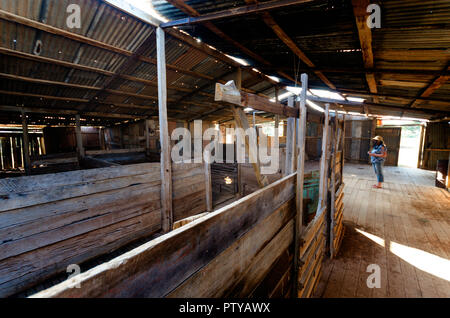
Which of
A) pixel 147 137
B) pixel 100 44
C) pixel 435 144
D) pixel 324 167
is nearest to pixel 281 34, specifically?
pixel 324 167

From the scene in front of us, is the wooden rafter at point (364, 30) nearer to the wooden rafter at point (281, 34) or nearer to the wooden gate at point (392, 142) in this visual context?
the wooden rafter at point (281, 34)

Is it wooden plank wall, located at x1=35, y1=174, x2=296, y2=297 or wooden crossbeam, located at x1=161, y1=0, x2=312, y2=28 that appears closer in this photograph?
wooden plank wall, located at x1=35, y1=174, x2=296, y2=297

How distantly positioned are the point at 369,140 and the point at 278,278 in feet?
54.4

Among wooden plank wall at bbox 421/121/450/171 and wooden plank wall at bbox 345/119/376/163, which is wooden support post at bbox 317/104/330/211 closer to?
wooden plank wall at bbox 421/121/450/171

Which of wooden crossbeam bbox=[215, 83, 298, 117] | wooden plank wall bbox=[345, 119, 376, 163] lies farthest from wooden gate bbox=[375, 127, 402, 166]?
wooden crossbeam bbox=[215, 83, 298, 117]

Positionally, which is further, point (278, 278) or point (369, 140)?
point (369, 140)

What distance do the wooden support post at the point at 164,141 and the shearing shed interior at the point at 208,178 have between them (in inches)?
1.1

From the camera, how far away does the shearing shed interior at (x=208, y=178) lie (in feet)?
5.29

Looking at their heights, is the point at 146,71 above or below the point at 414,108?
above

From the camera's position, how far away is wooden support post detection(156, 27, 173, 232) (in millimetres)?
3713

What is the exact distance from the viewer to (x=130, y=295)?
92 cm
